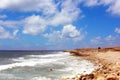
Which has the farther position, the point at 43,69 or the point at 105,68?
the point at 43,69

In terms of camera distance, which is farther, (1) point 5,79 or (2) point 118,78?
(1) point 5,79

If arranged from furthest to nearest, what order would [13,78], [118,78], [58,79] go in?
[13,78] < [58,79] < [118,78]

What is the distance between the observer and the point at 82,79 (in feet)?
42.2

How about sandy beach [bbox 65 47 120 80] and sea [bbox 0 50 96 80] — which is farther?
sea [bbox 0 50 96 80]

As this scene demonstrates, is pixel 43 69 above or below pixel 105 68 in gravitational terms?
below

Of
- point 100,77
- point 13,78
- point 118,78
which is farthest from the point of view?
point 13,78

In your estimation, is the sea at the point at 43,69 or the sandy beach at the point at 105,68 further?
the sea at the point at 43,69

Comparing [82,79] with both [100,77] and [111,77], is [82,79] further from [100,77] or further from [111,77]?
[111,77]

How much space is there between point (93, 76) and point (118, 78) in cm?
207

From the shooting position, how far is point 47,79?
18.2m

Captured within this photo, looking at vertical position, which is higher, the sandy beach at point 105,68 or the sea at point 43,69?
the sandy beach at point 105,68

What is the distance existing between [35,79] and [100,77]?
23.7 feet

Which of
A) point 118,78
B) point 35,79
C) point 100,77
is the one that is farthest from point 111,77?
point 35,79

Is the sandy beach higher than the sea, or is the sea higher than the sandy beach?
the sandy beach
